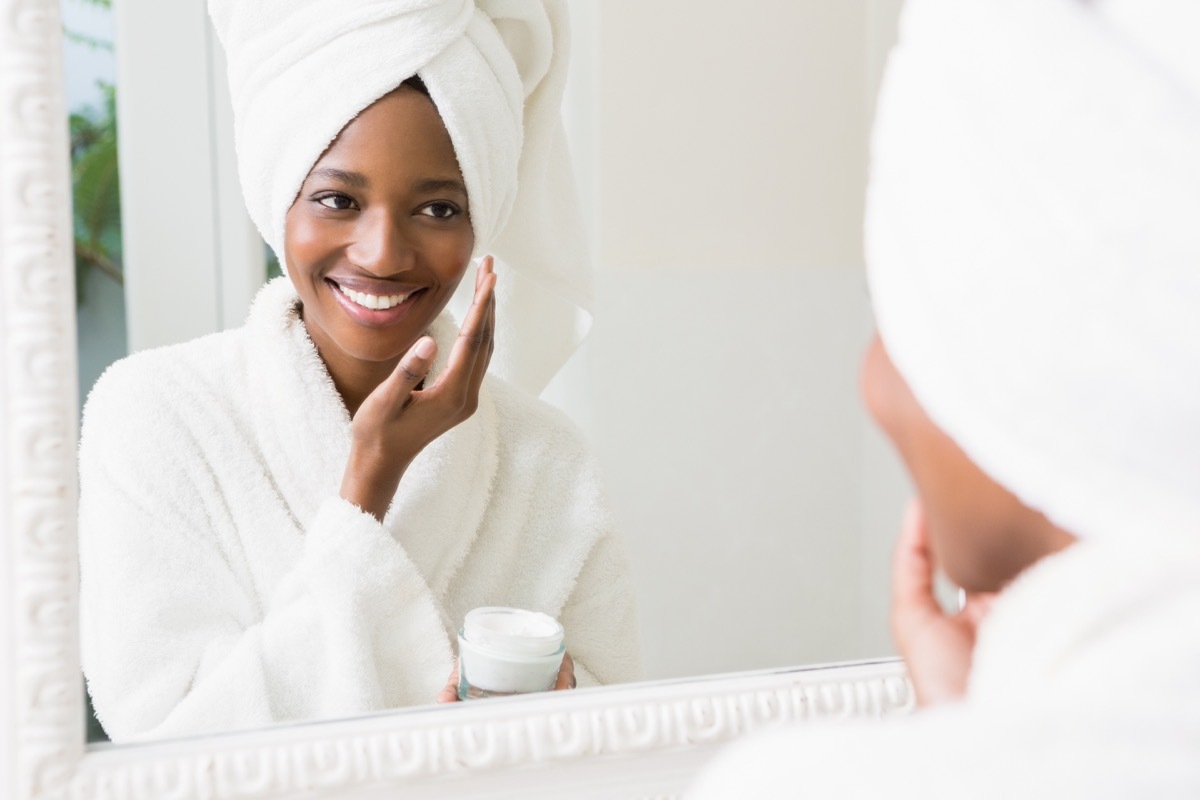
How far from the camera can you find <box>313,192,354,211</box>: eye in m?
0.63

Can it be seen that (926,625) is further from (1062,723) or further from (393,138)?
(393,138)

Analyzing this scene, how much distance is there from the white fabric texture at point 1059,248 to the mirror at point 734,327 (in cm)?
36

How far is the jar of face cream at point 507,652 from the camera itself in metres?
0.68

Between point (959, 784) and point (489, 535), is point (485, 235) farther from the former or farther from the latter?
point (959, 784)

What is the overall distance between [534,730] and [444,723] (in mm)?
54

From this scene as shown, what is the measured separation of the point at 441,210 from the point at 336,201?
56 millimetres

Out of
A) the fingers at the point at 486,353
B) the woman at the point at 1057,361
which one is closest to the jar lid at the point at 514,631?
the fingers at the point at 486,353

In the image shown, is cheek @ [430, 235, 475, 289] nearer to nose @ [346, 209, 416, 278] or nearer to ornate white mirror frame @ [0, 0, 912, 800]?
nose @ [346, 209, 416, 278]

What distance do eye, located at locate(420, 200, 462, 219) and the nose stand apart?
0.02 metres

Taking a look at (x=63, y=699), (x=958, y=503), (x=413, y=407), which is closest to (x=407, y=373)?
(x=413, y=407)

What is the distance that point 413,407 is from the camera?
68 centimetres

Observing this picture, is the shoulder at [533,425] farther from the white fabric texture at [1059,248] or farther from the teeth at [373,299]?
the white fabric texture at [1059,248]

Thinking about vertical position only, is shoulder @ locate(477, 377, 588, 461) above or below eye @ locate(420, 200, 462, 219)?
below

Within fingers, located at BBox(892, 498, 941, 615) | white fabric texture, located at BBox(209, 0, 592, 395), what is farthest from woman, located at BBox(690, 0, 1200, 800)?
white fabric texture, located at BBox(209, 0, 592, 395)
